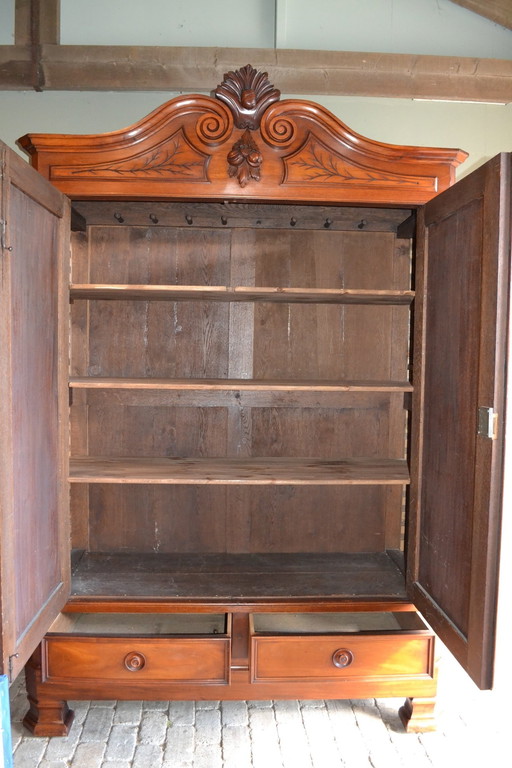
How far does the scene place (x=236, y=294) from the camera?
6.57 feet

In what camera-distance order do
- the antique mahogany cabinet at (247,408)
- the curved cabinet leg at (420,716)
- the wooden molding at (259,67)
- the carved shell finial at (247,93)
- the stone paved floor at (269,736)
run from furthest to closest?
the wooden molding at (259,67), the curved cabinet leg at (420,716), the stone paved floor at (269,736), the carved shell finial at (247,93), the antique mahogany cabinet at (247,408)

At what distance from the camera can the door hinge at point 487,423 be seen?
50.8 inches

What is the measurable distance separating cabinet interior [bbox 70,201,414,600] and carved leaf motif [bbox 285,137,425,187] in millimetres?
372

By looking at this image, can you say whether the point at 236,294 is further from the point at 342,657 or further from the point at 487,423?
the point at 342,657

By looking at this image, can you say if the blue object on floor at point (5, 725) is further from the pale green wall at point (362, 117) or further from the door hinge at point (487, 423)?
the pale green wall at point (362, 117)

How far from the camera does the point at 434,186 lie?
1.84 meters

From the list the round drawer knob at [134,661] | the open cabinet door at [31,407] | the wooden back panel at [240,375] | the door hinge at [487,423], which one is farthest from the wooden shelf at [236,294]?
the round drawer knob at [134,661]

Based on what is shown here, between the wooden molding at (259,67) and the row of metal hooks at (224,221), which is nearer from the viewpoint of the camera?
the row of metal hooks at (224,221)

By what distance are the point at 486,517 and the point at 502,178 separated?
845 mm

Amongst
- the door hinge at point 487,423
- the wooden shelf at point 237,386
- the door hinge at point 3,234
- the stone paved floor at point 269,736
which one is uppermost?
the door hinge at point 3,234

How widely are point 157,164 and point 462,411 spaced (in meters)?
1.28

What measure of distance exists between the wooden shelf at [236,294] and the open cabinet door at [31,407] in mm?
248

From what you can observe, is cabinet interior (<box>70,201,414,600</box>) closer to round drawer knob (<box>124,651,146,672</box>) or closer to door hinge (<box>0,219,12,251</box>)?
round drawer knob (<box>124,651,146,672</box>)

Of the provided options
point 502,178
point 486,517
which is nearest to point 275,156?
point 502,178
